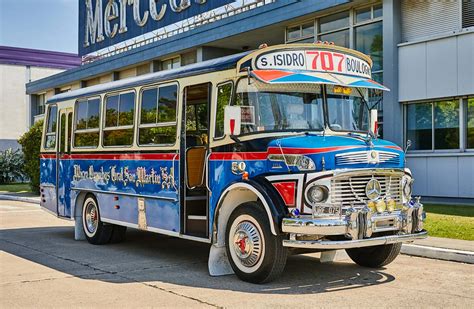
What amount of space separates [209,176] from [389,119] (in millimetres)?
10902

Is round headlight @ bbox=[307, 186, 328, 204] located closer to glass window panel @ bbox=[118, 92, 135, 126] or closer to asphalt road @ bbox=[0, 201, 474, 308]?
asphalt road @ bbox=[0, 201, 474, 308]

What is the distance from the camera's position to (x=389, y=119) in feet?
60.2

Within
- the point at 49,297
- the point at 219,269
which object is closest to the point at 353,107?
the point at 219,269

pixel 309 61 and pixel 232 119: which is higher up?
pixel 309 61

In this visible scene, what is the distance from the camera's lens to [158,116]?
10.0 metres

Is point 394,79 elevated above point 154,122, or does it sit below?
above

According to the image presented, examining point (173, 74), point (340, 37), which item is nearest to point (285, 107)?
point (173, 74)

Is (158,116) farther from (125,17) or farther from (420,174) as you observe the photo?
(125,17)

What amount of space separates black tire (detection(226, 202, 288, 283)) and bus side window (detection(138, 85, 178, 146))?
7.04ft

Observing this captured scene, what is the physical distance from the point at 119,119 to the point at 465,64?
403 inches

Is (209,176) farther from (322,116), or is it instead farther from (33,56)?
(33,56)

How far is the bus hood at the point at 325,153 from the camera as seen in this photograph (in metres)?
7.44

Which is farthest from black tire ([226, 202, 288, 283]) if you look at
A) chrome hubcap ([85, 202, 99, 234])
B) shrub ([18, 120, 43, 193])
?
shrub ([18, 120, 43, 193])

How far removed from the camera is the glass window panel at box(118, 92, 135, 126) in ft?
35.4
